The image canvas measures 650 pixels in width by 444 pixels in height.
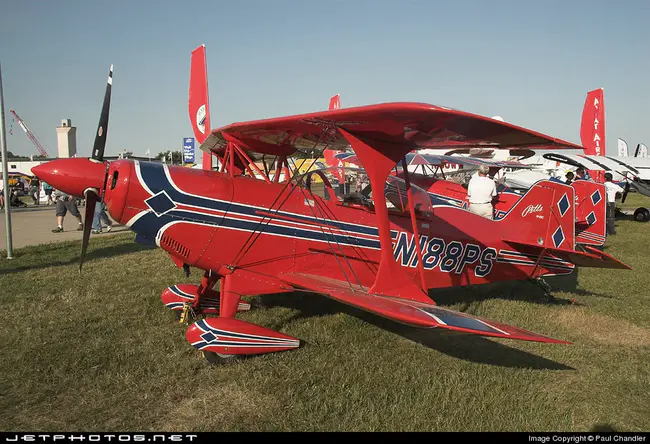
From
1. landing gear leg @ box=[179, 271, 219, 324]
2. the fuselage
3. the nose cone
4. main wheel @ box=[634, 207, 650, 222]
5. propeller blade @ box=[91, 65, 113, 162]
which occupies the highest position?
propeller blade @ box=[91, 65, 113, 162]

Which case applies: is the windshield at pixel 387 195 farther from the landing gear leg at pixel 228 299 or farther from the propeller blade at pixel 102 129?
the propeller blade at pixel 102 129

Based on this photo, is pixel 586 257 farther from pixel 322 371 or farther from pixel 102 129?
pixel 102 129

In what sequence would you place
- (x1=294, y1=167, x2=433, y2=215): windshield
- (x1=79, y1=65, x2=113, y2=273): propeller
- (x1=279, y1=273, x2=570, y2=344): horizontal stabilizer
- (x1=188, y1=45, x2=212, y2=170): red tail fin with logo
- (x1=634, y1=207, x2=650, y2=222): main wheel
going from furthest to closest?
1. (x1=634, y1=207, x2=650, y2=222): main wheel
2. (x1=188, y1=45, x2=212, y2=170): red tail fin with logo
3. (x1=294, y1=167, x2=433, y2=215): windshield
4. (x1=79, y1=65, x2=113, y2=273): propeller
5. (x1=279, y1=273, x2=570, y2=344): horizontal stabilizer

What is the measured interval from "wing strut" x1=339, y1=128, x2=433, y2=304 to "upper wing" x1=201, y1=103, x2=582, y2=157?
0.06 meters

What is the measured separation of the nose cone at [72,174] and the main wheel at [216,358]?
6.36 ft

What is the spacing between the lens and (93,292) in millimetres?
6684

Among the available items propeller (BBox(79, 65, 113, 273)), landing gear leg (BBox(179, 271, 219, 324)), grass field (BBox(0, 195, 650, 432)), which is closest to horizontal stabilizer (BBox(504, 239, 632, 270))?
grass field (BBox(0, 195, 650, 432))

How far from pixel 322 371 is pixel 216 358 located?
1.06 meters

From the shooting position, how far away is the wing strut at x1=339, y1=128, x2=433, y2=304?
422cm

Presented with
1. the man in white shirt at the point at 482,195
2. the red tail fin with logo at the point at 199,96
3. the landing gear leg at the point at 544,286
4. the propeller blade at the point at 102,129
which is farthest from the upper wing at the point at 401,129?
the red tail fin with logo at the point at 199,96

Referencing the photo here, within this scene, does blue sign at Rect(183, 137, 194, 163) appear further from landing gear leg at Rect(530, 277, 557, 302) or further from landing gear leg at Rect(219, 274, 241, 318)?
landing gear leg at Rect(530, 277, 557, 302)

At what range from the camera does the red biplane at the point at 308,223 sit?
3949 mm
